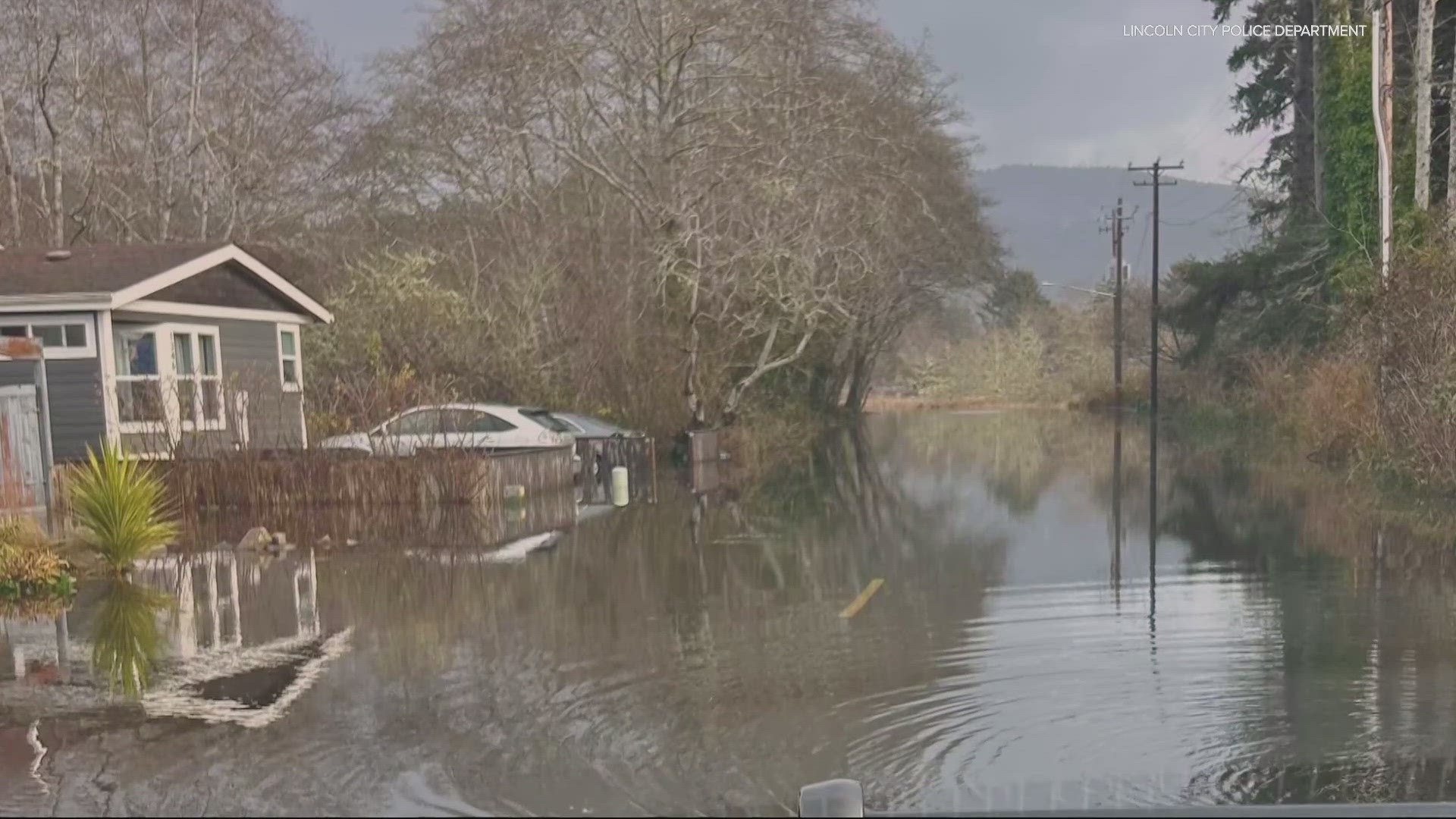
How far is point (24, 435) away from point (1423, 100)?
77.9 feet

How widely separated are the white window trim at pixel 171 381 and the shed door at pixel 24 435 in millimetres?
1538

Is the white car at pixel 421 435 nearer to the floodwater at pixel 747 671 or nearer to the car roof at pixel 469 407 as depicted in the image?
→ the car roof at pixel 469 407

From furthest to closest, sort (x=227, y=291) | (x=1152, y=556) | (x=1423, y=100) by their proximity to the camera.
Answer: (x=1423, y=100)
(x=227, y=291)
(x=1152, y=556)

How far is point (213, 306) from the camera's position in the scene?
23078mm

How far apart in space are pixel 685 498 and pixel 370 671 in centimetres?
1161

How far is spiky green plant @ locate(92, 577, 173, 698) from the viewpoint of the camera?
9.02 metres

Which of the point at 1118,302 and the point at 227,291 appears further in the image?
the point at 1118,302

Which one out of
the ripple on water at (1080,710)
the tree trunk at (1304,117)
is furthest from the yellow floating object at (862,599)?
the tree trunk at (1304,117)

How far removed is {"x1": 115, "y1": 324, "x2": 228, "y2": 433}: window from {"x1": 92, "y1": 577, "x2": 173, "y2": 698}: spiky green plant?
22.3 feet

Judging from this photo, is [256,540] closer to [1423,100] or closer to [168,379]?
[168,379]

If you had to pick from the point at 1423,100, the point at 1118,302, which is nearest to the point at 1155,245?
the point at 1118,302

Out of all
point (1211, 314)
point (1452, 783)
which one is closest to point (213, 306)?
point (1452, 783)

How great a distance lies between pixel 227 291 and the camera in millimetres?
23641

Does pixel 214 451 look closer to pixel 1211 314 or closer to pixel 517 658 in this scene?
pixel 517 658
